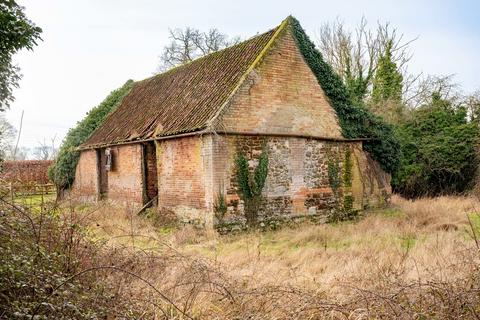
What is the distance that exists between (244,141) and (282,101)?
2.02 metres

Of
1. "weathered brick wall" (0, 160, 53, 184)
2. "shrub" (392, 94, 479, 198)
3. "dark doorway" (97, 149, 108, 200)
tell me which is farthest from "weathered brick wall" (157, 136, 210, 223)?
"shrub" (392, 94, 479, 198)

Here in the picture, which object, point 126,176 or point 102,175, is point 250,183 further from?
point 102,175

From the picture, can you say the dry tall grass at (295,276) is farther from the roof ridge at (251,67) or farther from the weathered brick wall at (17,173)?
the roof ridge at (251,67)

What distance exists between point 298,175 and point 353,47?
942 inches

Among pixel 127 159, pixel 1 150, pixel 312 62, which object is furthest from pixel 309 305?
pixel 127 159

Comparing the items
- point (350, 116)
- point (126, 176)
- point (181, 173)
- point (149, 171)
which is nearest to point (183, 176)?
point (181, 173)

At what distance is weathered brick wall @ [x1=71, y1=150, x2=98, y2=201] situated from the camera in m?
19.6

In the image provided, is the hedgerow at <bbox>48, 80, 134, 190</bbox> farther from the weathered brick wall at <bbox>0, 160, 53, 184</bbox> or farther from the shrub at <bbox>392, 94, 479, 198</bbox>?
the shrub at <bbox>392, 94, 479, 198</bbox>

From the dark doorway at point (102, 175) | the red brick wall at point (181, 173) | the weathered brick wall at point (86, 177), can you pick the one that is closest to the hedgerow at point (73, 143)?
the weathered brick wall at point (86, 177)

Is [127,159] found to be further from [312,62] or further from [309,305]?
[309,305]

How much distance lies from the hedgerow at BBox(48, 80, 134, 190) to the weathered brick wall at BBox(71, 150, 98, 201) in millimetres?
403

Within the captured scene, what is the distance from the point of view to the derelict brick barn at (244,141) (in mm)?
12836

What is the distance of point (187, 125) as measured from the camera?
13328 mm

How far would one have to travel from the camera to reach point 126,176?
16781 mm
